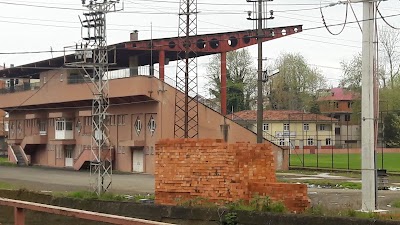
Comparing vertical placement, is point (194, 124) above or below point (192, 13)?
below

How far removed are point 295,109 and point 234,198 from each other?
87.1m

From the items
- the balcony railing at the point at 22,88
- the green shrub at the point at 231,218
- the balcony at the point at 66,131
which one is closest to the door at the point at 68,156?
the balcony at the point at 66,131

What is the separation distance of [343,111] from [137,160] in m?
68.6

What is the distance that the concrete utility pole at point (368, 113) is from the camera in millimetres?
18531

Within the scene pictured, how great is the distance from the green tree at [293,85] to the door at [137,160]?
55557 millimetres

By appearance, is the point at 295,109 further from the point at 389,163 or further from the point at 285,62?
the point at 389,163

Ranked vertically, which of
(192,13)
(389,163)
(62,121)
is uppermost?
(192,13)

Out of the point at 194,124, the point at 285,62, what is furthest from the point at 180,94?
the point at 285,62

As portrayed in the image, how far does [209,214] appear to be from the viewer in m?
18.3

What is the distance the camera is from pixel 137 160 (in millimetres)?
50469

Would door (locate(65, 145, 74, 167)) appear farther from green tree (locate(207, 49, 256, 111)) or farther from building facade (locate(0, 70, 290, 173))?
green tree (locate(207, 49, 256, 111))

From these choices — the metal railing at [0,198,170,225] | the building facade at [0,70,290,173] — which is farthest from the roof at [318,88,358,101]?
the metal railing at [0,198,170,225]

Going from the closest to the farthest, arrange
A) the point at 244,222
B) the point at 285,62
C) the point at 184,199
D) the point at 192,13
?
1. the point at 244,222
2. the point at 184,199
3. the point at 192,13
4. the point at 285,62

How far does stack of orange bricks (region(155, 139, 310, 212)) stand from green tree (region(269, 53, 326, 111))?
84.3 metres
